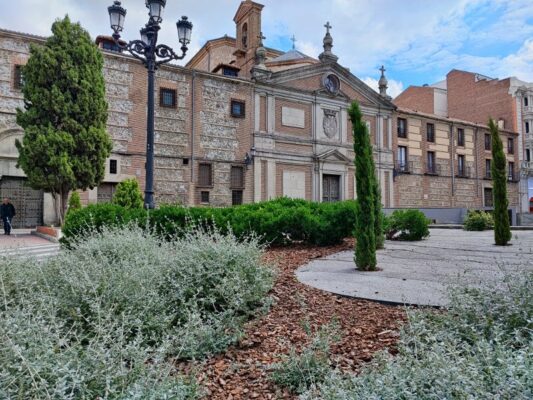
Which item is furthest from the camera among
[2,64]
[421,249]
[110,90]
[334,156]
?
[334,156]

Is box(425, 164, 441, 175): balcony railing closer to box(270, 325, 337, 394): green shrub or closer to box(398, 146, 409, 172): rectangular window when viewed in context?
box(398, 146, 409, 172): rectangular window

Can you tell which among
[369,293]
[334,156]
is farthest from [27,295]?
[334,156]

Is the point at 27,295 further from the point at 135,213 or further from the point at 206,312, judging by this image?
the point at 135,213

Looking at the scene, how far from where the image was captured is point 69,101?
1329 cm

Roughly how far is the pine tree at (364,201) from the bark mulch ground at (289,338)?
1420 mm

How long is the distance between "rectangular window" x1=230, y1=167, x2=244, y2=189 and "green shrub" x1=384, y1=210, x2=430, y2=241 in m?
10.1

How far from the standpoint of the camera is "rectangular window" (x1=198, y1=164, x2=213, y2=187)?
18.3 meters

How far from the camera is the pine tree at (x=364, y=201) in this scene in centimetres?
537

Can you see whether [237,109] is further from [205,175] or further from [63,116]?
[63,116]

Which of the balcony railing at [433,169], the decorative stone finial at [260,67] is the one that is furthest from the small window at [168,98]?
the balcony railing at [433,169]

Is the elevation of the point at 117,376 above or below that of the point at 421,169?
below

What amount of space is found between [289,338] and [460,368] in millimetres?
1527

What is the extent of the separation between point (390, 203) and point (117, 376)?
23.5 m

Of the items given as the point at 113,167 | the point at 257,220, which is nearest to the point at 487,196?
the point at 113,167
